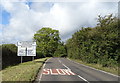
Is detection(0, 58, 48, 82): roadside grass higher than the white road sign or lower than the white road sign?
lower

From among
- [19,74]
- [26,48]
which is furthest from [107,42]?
[26,48]

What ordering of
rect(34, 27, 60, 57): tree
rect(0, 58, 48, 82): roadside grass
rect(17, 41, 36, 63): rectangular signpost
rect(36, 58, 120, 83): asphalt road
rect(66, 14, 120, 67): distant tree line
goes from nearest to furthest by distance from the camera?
rect(0, 58, 48, 82): roadside grass, rect(36, 58, 120, 83): asphalt road, rect(66, 14, 120, 67): distant tree line, rect(17, 41, 36, 63): rectangular signpost, rect(34, 27, 60, 57): tree

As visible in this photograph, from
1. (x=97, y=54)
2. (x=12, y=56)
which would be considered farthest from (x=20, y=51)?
(x=97, y=54)

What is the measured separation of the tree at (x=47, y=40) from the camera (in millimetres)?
76188

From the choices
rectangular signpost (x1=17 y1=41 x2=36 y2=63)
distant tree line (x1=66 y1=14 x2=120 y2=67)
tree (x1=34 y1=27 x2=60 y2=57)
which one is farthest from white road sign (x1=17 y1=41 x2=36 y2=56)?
tree (x1=34 y1=27 x2=60 y2=57)

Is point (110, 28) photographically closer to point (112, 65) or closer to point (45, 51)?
point (112, 65)

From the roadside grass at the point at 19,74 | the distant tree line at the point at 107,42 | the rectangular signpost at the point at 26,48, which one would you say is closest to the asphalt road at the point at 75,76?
the roadside grass at the point at 19,74

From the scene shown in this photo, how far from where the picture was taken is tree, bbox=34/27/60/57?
7619cm

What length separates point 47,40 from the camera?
7875 cm

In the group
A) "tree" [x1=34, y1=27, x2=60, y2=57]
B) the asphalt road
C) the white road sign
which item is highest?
"tree" [x1=34, y1=27, x2=60, y2=57]

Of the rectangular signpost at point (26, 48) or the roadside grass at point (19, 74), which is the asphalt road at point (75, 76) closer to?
the roadside grass at point (19, 74)

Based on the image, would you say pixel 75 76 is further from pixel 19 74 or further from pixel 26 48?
pixel 26 48

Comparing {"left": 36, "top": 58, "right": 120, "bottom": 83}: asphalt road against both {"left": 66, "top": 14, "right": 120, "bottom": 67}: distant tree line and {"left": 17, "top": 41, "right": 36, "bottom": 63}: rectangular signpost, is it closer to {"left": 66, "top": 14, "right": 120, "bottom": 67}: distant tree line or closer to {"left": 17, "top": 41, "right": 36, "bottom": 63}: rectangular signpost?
{"left": 66, "top": 14, "right": 120, "bottom": 67}: distant tree line

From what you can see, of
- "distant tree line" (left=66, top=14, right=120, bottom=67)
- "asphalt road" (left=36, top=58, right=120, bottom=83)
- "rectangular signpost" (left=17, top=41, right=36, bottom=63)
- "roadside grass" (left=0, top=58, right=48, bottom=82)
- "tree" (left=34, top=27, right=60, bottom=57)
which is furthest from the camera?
"tree" (left=34, top=27, right=60, bottom=57)
